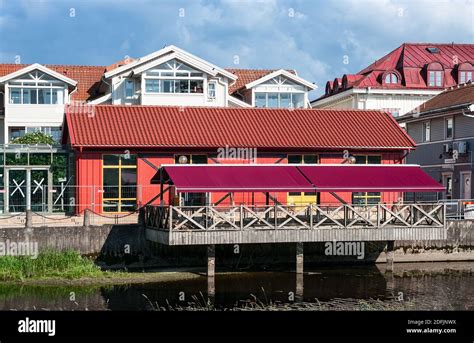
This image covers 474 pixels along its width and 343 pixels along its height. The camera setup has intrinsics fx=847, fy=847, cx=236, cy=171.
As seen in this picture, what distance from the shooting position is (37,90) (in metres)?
53.9

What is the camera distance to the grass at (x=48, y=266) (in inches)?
1212

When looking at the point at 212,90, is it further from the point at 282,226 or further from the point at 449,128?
the point at 282,226

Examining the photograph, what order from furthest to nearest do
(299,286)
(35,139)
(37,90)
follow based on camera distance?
1. (37,90)
2. (35,139)
3. (299,286)

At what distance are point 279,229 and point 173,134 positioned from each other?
11.3m

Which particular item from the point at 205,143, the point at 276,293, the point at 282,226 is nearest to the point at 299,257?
the point at 282,226

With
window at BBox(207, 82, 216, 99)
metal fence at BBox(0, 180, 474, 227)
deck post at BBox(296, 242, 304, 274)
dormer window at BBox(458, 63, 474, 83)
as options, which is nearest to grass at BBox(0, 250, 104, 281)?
metal fence at BBox(0, 180, 474, 227)

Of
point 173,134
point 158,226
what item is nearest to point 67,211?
point 173,134

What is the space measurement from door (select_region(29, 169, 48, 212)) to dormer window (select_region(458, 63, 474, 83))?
40481 mm

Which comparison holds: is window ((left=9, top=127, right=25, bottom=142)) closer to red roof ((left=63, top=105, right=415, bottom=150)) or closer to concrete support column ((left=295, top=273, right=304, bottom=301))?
red roof ((left=63, top=105, right=415, bottom=150))

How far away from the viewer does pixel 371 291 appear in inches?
1153

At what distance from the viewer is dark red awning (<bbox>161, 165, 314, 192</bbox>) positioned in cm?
3161

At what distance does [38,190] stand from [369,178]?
1661 cm
